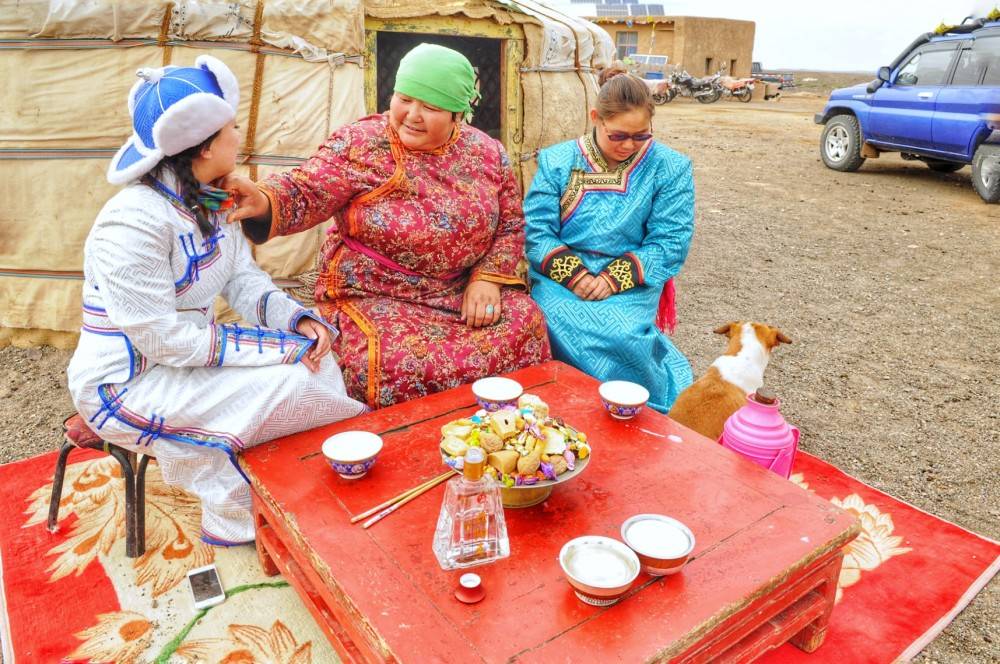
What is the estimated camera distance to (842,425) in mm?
3328

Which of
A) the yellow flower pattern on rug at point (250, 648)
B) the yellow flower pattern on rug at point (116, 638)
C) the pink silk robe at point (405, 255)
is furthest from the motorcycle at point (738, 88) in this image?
the yellow flower pattern on rug at point (116, 638)

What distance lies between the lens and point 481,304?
277 centimetres

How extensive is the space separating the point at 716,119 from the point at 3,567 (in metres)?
15.9

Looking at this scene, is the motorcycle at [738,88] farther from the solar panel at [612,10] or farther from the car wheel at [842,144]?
the car wheel at [842,144]

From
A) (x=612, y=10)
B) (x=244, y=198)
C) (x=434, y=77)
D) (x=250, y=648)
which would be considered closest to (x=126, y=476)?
(x=250, y=648)

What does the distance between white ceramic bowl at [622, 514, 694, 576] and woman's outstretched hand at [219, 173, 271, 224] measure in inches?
63.7

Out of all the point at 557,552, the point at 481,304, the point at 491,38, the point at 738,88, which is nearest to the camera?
the point at 557,552

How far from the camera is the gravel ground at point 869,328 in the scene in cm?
295

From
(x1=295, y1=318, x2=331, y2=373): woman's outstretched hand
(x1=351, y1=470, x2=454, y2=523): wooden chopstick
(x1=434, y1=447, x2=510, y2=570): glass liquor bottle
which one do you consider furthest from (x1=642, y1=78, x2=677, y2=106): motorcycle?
(x1=434, y1=447, x2=510, y2=570): glass liquor bottle

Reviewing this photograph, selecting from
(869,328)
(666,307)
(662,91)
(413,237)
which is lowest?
(869,328)

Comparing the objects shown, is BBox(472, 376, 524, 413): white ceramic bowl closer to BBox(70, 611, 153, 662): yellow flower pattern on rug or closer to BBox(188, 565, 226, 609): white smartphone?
BBox(188, 565, 226, 609): white smartphone

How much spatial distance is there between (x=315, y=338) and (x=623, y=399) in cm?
104

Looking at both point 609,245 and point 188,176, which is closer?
point 188,176

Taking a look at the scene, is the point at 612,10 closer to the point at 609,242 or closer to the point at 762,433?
the point at 609,242
